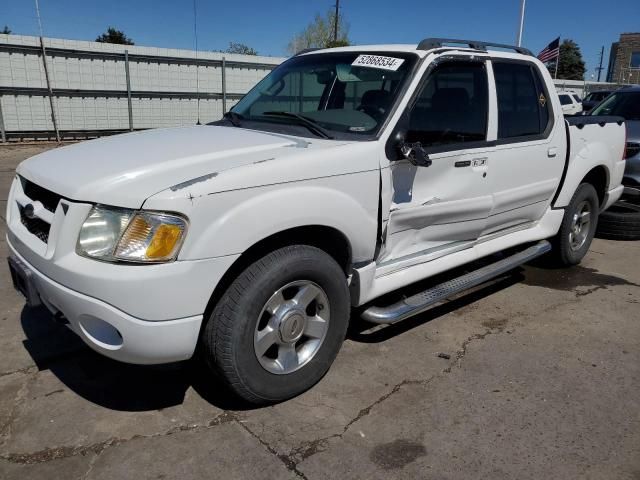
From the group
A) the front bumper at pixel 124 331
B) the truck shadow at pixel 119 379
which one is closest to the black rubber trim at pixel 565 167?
the truck shadow at pixel 119 379

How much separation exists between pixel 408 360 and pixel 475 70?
6.82ft

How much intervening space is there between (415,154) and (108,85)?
1386 centimetres

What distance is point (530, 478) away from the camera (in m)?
2.47

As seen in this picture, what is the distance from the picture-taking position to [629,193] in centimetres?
A: 673

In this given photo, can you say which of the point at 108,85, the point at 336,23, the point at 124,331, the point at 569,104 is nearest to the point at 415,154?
the point at 124,331

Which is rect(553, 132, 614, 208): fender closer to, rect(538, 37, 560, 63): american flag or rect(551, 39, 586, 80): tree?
rect(538, 37, 560, 63): american flag

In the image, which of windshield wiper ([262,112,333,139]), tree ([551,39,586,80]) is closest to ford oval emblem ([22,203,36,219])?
windshield wiper ([262,112,333,139])

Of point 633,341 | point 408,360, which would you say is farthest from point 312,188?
point 633,341

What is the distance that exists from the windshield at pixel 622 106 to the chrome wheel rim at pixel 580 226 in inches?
159

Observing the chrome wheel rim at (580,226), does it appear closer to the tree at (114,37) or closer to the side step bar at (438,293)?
the side step bar at (438,293)

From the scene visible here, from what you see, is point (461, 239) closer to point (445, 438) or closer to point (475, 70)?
point (475, 70)

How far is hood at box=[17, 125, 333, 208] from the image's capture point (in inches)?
96.8

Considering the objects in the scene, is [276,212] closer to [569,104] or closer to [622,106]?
[622,106]

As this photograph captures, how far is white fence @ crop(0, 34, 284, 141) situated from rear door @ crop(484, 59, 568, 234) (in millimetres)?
13151
